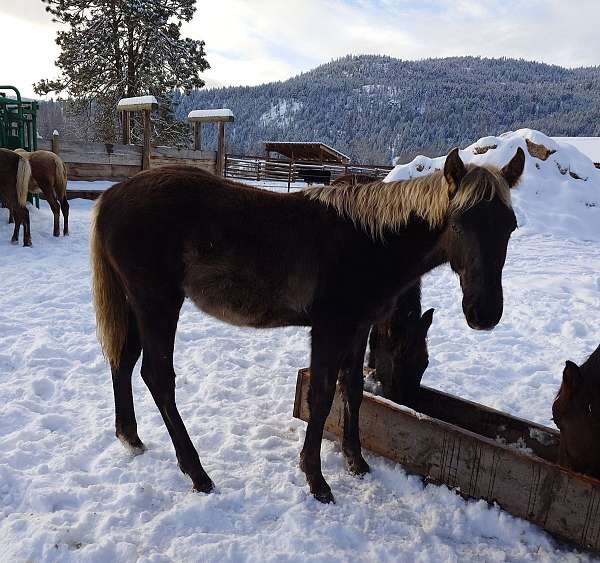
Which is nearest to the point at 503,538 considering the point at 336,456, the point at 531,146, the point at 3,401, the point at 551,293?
the point at 336,456

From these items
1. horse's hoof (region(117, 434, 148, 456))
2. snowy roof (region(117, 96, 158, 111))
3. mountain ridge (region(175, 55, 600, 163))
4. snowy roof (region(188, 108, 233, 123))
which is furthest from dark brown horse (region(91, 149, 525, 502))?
mountain ridge (region(175, 55, 600, 163))

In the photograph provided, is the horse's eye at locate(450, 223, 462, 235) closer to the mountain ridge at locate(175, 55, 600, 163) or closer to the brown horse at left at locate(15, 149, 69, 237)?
the brown horse at left at locate(15, 149, 69, 237)

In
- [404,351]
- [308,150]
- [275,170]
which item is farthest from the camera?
[308,150]

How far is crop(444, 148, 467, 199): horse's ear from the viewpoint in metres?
2.06

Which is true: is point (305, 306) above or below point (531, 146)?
below

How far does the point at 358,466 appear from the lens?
2732mm

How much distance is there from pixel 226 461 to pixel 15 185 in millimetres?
7651

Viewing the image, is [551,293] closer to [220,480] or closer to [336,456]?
[336,456]

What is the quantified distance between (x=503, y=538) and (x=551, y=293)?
4.95 meters

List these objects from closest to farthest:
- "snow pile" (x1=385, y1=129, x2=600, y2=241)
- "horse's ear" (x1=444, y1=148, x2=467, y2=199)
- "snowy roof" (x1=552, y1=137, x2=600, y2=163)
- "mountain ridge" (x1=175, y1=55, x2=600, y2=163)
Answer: "horse's ear" (x1=444, y1=148, x2=467, y2=199) → "snow pile" (x1=385, y1=129, x2=600, y2=241) → "snowy roof" (x1=552, y1=137, x2=600, y2=163) → "mountain ridge" (x1=175, y1=55, x2=600, y2=163)

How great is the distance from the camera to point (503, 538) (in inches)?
88.7

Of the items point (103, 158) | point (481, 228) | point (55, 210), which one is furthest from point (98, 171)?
point (481, 228)

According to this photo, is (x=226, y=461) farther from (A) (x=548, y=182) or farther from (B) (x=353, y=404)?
(A) (x=548, y=182)

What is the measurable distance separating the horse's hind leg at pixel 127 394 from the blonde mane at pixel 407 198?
143 centimetres
